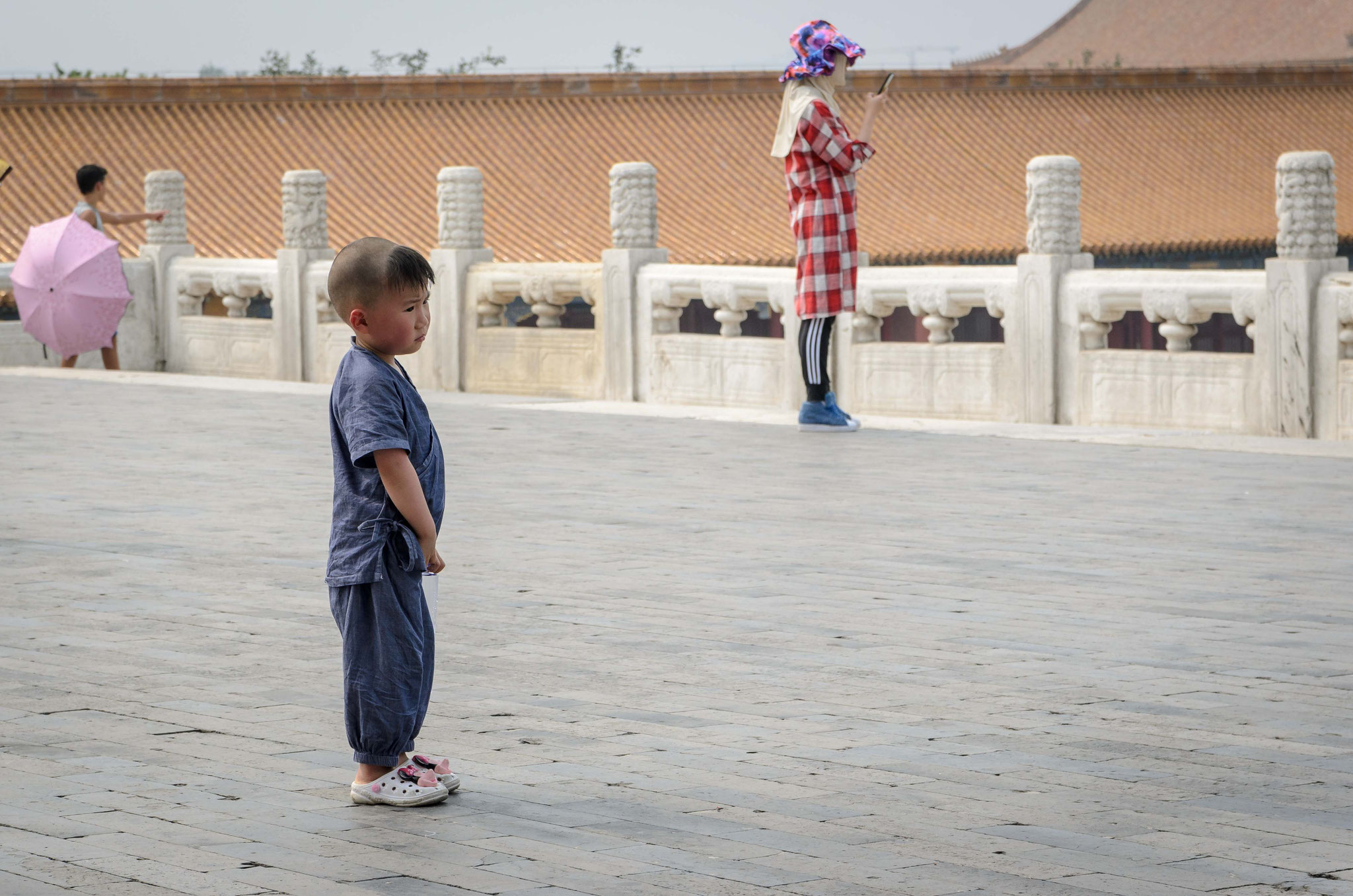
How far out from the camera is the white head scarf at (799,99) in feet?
35.6

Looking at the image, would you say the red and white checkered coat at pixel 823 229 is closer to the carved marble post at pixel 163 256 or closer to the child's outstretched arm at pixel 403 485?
the child's outstretched arm at pixel 403 485

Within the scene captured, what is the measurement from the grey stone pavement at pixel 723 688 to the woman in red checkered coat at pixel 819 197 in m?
1.84

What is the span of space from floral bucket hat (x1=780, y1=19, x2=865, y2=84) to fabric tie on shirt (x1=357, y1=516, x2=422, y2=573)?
7.32m

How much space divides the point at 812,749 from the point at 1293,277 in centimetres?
759

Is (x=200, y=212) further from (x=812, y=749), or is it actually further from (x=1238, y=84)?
(x=812, y=749)

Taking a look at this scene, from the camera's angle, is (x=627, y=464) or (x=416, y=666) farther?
(x=627, y=464)

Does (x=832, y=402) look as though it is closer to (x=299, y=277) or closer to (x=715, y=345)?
(x=715, y=345)

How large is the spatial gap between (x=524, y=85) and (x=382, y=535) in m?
21.2

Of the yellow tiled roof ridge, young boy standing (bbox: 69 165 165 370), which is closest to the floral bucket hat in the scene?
young boy standing (bbox: 69 165 165 370)

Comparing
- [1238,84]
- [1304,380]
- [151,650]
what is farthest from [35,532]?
[1238,84]

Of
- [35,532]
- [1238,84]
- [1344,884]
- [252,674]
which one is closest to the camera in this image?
[1344,884]

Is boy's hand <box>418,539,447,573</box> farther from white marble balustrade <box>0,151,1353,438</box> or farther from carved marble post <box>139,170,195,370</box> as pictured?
carved marble post <box>139,170,195,370</box>

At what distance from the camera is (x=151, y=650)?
5469 millimetres

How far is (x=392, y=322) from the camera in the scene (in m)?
3.99
